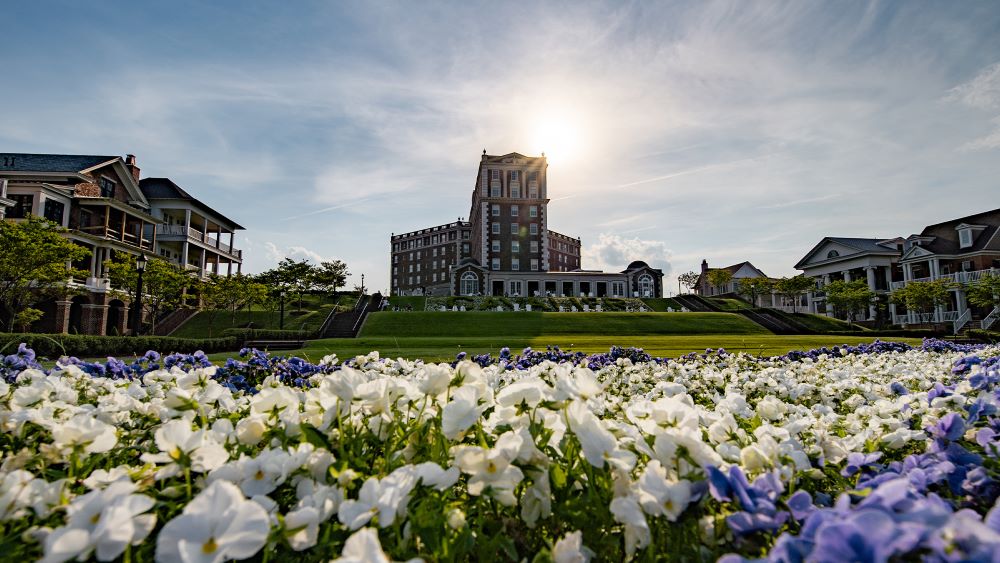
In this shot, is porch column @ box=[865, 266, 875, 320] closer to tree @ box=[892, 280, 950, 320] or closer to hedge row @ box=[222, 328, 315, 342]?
tree @ box=[892, 280, 950, 320]

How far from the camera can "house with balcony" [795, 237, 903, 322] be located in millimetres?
49031

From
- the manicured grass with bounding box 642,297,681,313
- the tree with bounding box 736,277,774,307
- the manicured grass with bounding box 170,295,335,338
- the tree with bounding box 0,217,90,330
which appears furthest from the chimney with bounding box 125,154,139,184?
the tree with bounding box 736,277,774,307

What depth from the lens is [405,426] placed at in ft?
6.26

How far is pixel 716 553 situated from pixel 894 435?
1378 mm

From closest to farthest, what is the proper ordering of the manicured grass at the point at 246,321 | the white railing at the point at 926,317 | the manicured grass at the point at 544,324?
the manicured grass at the point at 544,324 < the manicured grass at the point at 246,321 < the white railing at the point at 926,317

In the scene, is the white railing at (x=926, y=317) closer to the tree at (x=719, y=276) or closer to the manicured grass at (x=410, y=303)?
the tree at (x=719, y=276)

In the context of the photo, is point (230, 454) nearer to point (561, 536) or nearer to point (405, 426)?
point (405, 426)

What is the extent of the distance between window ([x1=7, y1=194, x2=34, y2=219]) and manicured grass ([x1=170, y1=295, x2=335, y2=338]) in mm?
11158

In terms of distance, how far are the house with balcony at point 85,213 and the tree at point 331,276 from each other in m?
16.3

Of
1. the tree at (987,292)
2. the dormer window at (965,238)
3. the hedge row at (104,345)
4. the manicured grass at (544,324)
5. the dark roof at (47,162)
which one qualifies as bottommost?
the hedge row at (104,345)

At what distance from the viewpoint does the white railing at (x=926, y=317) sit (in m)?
40.3

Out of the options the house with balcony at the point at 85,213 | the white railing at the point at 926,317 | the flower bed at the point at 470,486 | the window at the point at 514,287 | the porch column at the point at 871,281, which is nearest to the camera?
the flower bed at the point at 470,486

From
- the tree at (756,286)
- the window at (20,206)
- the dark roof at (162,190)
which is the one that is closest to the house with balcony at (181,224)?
the dark roof at (162,190)

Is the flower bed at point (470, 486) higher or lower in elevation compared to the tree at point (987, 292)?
lower
